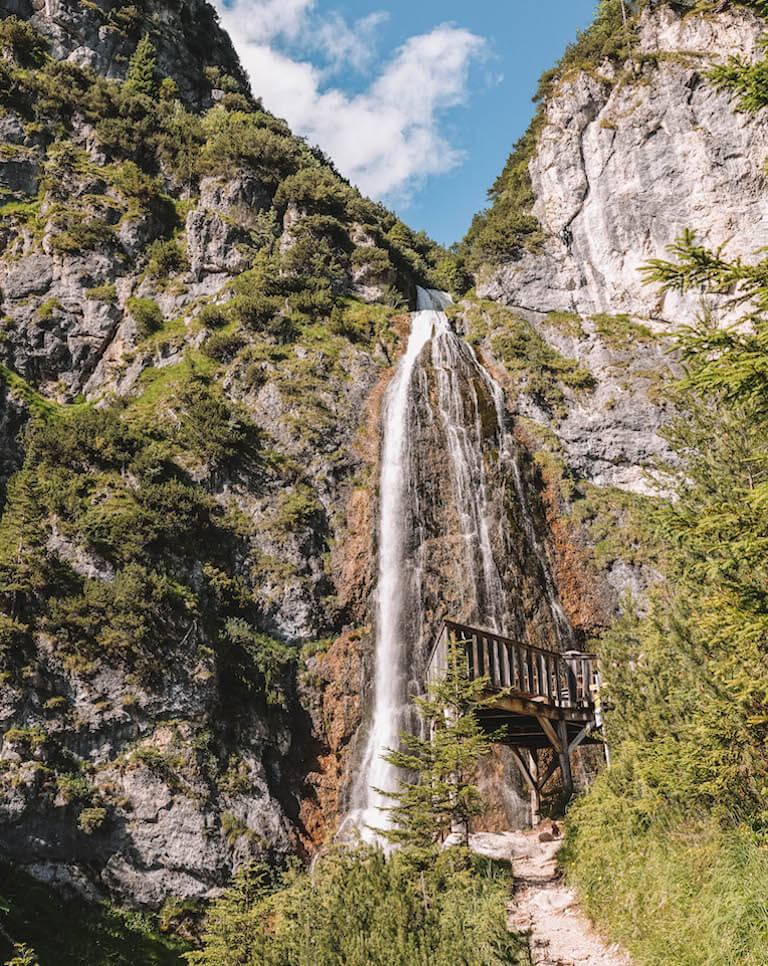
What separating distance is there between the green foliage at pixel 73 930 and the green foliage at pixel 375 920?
3.45 m

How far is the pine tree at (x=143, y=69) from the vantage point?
40188mm

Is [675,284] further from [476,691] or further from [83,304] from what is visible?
[83,304]

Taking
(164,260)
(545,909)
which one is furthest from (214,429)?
(545,909)

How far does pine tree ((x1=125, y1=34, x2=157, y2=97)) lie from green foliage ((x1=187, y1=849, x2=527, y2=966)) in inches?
1710

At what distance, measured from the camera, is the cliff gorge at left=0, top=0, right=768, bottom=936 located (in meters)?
15.9

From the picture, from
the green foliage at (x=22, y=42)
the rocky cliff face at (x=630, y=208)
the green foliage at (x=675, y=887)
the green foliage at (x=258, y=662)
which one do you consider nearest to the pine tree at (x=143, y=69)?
the green foliage at (x=22, y=42)

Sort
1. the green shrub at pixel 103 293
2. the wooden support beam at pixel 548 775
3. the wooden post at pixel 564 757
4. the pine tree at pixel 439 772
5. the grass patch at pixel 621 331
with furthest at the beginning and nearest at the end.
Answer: the grass patch at pixel 621 331 < the green shrub at pixel 103 293 < the wooden support beam at pixel 548 775 < the wooden post at pixel 564 757 < the pine tree at pixel 439 772

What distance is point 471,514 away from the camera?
23859 mm

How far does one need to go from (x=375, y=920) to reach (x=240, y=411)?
778 inches

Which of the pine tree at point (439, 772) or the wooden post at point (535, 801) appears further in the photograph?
the wooden post at point (535, 801)

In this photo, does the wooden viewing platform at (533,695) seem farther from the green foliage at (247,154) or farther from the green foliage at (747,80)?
the green foliage at (247,154)

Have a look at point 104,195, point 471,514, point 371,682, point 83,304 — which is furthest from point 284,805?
point 104,195

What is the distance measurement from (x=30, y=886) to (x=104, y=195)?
29.9 metres

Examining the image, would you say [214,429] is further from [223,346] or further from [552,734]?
[552,734]
